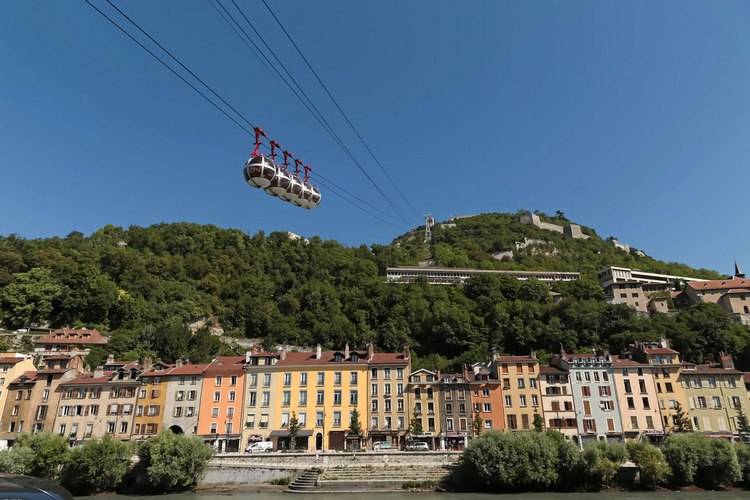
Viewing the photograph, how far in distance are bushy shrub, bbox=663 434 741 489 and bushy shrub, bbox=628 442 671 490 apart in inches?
33.9

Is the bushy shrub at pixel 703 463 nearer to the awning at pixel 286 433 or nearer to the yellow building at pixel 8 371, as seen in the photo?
the awning at pixel 286 433

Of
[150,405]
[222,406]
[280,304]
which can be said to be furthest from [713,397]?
[280,304]

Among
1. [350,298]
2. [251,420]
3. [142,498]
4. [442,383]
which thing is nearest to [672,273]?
[350,298]

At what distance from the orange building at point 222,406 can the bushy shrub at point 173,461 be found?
842 centimetres

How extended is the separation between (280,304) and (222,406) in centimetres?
5105

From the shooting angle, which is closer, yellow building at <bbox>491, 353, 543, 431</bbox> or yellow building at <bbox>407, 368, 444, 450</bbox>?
yellow building at <bbox>407, 368, 444, 450</bbox>

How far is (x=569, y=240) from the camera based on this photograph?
162 meters

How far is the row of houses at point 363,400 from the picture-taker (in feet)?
152

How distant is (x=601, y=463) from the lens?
34.4m

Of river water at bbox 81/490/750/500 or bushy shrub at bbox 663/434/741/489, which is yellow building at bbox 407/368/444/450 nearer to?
river water at bbox 81/490/750/500

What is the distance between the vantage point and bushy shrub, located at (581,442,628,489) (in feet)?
113

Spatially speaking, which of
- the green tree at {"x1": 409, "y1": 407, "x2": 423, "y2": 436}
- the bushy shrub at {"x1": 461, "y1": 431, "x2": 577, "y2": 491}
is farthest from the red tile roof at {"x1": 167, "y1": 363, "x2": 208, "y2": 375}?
the bushy shrub at {"x1": 461, "y1": 431, "x2": 577, "y2": 491}

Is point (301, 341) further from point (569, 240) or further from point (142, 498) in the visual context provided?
point (569, 240)

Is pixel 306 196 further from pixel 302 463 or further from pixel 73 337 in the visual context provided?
pixel 73 337
